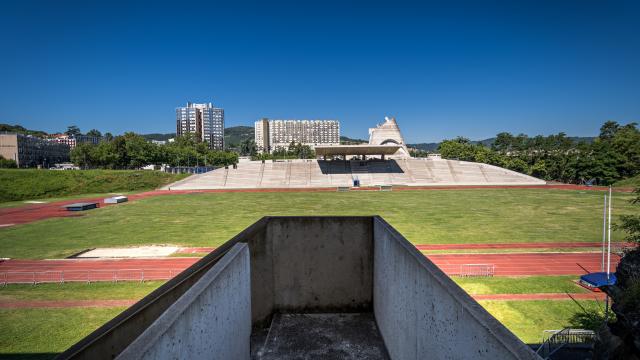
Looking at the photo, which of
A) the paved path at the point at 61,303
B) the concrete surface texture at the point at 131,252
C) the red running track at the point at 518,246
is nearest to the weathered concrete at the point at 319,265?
the paved path at the point at 61,303

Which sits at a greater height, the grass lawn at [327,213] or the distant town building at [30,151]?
the distant town building at [30,151]

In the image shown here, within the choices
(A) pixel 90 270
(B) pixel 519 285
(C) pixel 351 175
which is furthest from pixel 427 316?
(C) pixel 351 175

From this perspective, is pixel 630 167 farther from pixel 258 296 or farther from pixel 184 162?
pixel 184 162

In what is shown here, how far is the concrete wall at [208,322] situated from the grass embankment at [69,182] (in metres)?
54.5

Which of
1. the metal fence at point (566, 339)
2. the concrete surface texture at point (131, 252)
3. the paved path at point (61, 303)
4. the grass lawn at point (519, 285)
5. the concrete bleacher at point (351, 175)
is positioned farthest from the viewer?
the concrete bleacher at point (351, 175)

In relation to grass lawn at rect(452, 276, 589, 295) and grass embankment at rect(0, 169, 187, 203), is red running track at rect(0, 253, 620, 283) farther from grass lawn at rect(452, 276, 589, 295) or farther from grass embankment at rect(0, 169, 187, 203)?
grass embankment at rect(0, 169, 187, 203)

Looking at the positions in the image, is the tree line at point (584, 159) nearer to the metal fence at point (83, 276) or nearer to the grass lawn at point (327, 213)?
the grass lawn at point (327, 213)

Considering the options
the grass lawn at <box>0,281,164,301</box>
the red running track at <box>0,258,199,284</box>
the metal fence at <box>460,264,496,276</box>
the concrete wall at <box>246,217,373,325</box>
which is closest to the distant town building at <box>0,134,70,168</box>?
the red running track at <box>0,258,199,284</box>

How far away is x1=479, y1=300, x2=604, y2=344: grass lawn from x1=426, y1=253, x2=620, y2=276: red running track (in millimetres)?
3045

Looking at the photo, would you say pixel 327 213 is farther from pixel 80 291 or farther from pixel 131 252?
pixel 80 291

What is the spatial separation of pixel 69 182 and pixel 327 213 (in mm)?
44837

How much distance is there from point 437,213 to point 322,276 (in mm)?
24023

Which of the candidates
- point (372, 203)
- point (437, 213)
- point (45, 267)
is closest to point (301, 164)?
point (372, 203)

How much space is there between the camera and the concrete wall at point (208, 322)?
266 centimetres
